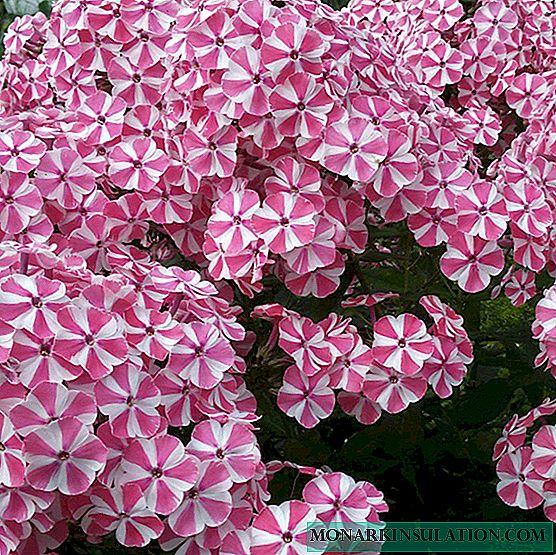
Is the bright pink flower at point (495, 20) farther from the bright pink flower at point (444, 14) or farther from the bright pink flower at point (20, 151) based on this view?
the bright pink flower at point (20, 151)

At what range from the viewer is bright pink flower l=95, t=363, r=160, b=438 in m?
0.83

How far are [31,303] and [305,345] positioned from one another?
300 millimetres

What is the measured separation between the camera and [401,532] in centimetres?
122

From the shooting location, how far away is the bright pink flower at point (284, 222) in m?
1.00

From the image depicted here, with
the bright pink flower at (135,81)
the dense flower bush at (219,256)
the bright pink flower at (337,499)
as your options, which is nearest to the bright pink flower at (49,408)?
the dense flower bush at (219,256)

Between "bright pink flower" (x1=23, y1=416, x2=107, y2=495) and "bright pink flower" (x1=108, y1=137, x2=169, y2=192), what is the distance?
411 mm

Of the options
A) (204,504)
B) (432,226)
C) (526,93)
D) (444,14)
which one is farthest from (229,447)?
(444,14)

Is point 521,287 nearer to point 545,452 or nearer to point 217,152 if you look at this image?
point 545,452

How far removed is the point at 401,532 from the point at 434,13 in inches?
33.3

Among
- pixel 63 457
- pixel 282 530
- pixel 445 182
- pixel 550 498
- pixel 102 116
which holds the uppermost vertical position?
pixel 102 116

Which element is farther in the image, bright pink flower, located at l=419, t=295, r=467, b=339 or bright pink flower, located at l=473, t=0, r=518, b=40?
bright pink flower, located at l=473, t=0, r=518, b=40

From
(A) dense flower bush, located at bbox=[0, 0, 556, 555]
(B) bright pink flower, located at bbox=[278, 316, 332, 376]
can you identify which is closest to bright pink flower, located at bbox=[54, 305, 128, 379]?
(A) dense flower bush, located at bbox=[0, 0, 556, 555]

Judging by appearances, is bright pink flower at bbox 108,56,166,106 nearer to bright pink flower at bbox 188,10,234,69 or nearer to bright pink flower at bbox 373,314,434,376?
bright pink flower at bbox 188,10,234,69

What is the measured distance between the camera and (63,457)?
78 cm
